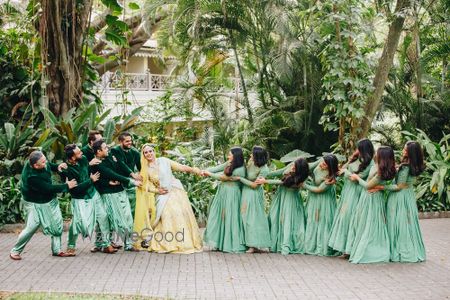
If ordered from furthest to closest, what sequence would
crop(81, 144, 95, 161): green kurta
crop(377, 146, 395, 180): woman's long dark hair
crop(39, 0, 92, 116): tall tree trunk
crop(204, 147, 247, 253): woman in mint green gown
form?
crop(39, 0, 92, 116): tall tree trunk
crop(81, 144, 95, 161): green kurta
crop(204, 147, 247, 253): woman in mint green gown
crop(377, 146, 395, 180): woman's long dark hair

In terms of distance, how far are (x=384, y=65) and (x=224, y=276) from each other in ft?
23.6

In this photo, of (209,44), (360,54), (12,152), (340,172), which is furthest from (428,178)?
(12,152)

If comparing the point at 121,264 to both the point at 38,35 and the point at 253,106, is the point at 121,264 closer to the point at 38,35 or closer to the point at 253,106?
the point at 38,35

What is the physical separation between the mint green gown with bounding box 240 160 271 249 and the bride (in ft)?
2.47

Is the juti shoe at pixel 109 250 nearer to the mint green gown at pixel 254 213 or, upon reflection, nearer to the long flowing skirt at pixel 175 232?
the long flowing skirt at pixel 175 232

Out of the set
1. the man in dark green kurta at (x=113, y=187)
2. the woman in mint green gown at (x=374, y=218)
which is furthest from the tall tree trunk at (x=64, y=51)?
the woman in mint green gown at (x=374, y=218)

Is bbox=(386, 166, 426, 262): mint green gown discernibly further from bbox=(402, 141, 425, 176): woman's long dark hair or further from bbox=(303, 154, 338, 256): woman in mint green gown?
bbox=(303, 154, 338, 256): woman in mint green gown

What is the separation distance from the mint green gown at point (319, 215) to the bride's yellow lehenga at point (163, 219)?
1.66 m

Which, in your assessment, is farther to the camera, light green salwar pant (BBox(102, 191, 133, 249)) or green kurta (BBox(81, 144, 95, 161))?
green kurta (BBox(81, 144, 95, 161))

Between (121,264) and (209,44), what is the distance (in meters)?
8.20

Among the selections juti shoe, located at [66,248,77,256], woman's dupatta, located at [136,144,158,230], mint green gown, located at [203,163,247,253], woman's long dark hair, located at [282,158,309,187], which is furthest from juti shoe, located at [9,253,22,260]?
woman's long dark hair, located at [282,158,309,187]

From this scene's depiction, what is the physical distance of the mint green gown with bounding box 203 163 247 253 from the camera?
9836 mm

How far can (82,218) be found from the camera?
9.47 m

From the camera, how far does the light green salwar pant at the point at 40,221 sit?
924cm
